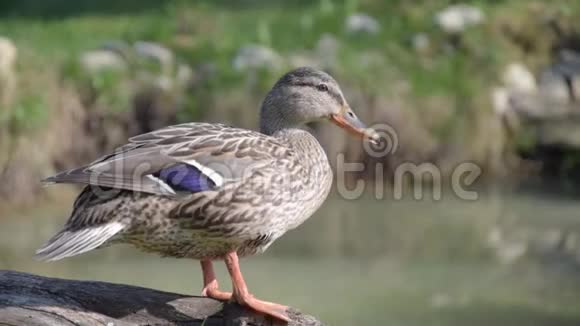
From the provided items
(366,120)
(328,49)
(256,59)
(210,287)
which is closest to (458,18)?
(328,49)

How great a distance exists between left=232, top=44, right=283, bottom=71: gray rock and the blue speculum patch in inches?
275

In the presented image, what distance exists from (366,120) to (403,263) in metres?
2.37

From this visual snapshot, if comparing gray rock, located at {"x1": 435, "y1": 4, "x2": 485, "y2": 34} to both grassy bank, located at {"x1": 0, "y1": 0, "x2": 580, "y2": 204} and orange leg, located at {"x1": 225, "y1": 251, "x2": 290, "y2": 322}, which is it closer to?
grassy bank, located at {"x1": 0, "y1": 0, "x2": 580, "y2": 204}

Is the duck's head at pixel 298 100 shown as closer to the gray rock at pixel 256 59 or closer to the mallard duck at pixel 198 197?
the mallard duck at pixel 198 197

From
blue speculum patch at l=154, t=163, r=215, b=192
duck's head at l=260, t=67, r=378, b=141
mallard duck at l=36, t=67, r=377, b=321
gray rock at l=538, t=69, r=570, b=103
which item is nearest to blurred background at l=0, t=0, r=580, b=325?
gray rock at l=538, t=69, r=570, b=103

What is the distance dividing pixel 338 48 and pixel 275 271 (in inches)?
157

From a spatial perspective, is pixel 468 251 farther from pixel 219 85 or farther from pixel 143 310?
pixel 143 310

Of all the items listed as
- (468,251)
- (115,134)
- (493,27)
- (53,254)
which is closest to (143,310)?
(53,254)

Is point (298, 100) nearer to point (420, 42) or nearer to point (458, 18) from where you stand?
point (420, 42)

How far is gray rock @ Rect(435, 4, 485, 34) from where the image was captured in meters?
13.5

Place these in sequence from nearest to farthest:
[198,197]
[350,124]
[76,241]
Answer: [76,241] < [198,197] < [350,124]

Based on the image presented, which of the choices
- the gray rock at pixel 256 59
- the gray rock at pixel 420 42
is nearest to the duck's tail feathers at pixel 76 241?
the gray rock at pixel 256 59

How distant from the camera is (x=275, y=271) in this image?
950 centimetres

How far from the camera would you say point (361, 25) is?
13.6 meters
